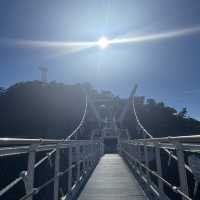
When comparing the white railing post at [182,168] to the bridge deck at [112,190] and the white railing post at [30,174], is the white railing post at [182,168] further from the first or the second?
the bridge deck at [112,190]

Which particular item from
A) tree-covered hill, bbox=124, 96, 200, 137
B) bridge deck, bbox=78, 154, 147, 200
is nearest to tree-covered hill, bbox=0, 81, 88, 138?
tree-covered hill, bbox=124, 96, 200, 137

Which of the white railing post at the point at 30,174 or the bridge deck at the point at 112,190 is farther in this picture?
the bridge deck at the point at 112,190

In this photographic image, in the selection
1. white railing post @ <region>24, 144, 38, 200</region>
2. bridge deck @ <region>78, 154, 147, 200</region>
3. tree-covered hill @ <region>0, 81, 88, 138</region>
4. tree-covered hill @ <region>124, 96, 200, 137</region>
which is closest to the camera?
white railing post @ <region>24, 144, 38, 200</region>

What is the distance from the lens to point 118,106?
6544 cm

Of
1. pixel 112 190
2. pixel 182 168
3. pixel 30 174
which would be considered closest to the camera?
pixel 30 174

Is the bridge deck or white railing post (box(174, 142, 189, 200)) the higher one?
white railing post (box(174, 142, 189, 200))

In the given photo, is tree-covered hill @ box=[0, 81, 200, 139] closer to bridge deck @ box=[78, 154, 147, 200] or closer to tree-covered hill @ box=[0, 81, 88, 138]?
tree-covered hill @ box=[0, 81, 88, 138]

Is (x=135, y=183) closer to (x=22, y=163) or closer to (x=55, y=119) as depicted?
(x=22, y=163)

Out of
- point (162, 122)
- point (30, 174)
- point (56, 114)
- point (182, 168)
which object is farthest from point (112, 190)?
point (56, 114)

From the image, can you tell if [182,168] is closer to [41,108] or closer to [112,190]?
[112,190]

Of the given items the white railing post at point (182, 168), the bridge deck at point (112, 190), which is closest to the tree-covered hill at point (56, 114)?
the bridge deck at point (112, 190)

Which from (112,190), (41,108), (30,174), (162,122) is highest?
(41,108)

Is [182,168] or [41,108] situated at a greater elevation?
[41,108]

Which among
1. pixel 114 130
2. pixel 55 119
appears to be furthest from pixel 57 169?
pixel 55 119
